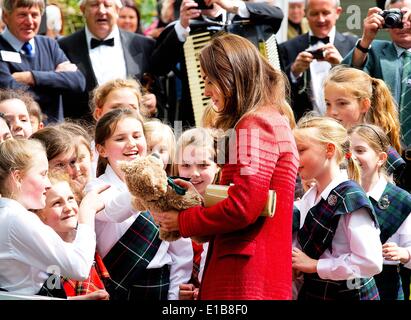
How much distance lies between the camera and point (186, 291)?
454 centimetres

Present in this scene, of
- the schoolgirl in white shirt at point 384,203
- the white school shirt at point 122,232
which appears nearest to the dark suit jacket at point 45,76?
the white school shirt at point 122,232

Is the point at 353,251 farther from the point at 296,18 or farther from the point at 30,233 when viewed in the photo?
the point at 296,18

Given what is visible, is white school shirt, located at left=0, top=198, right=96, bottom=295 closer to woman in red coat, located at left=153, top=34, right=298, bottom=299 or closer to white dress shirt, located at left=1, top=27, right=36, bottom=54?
woman in red coat, located at left=153, top=34, right=298, bottom=299

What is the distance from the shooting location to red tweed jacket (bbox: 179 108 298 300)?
357cm

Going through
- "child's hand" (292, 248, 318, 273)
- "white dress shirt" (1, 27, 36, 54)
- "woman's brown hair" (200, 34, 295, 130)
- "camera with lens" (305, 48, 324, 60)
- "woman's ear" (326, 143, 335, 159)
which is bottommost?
"child's hand" (292, 248, 318, 273)

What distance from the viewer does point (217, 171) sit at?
485 cm

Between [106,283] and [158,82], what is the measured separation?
9.00ft

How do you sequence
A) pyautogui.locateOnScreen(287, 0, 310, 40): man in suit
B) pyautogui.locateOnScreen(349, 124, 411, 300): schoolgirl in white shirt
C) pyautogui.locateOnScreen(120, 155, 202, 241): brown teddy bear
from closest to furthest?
pyautogui.locateOnScreen(120, 155, 202, 241): brown teddy bear → pyautogui.locateOnScreen(349, 124, 411, 300): schoolgirl in white shirt → pyautogui.locateOnScreen(287, 0, 310, 40): man in suit

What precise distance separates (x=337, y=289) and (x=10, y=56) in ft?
10.0

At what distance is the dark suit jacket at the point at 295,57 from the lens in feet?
21.7

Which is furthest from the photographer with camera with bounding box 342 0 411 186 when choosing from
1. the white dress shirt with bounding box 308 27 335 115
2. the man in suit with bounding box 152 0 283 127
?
the man in suit with bounding box 152 0 283 127

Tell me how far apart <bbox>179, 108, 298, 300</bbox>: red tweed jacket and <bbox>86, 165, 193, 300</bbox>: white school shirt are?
618mm

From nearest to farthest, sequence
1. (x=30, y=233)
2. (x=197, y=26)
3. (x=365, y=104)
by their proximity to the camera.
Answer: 1. (x=30, y=233)
2. (x=365, y=104)
3. (x=197, y=26)

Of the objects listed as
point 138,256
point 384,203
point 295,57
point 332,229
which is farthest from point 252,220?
point 295,57
